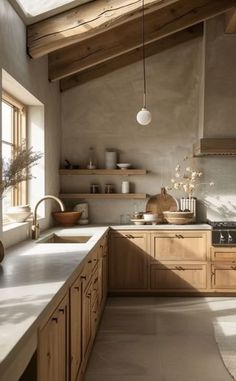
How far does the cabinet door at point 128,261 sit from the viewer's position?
16.8ft

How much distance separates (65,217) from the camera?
5191 millimetres

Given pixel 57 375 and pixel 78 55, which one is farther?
pixel 78 55

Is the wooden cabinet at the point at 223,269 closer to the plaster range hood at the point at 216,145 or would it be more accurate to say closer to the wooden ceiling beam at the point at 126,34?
the plaster range hood at the point at 216,145

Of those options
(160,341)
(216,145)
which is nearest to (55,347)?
(160,341)

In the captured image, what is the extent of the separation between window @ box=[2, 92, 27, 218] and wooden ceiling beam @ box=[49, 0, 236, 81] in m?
0.64

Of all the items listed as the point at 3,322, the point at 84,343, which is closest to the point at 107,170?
the point at 84,343

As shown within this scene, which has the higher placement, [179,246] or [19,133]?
[19,133]

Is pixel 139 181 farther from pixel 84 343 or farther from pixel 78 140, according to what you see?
pixel 84 343

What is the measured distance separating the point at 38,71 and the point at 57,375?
3.16m

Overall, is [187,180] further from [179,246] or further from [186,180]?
[179,246]

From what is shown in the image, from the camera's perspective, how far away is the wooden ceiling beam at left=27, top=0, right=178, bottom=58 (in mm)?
3867

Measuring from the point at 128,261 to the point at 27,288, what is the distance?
10.4ft

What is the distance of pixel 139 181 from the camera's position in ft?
19.1

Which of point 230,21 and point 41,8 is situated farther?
point 230,21
